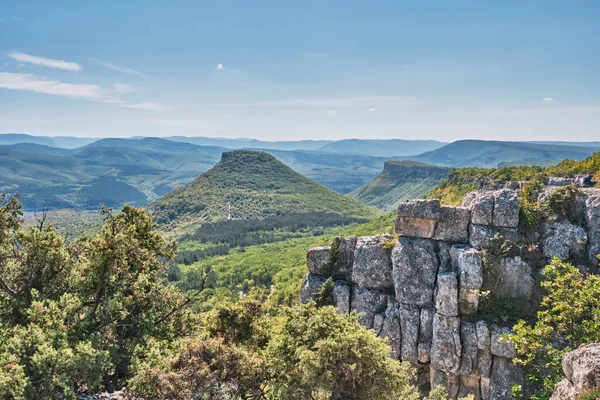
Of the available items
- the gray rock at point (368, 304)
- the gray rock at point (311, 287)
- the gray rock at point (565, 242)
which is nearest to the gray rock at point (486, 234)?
the gray rock at point (565, 242)

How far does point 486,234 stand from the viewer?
31391 mm

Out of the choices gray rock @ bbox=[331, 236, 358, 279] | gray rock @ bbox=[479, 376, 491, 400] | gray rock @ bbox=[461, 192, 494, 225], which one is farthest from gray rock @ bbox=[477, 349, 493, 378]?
gray rock @ bbox=[331, 236, 358, 279]

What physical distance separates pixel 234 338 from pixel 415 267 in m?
18.1

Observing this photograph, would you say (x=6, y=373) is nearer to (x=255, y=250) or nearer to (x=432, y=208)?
(x=432, y=208)

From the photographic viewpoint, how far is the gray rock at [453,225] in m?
32.6

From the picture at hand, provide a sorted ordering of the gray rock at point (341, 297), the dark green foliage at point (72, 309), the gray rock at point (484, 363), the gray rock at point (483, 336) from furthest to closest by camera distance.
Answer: the gray rock at point (341, 297) → the gray rock at point (484, 363) → the gray rock at point (483, 336) → the dark green foliage at point (72, 309)

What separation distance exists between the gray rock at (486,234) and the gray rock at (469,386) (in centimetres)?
1071

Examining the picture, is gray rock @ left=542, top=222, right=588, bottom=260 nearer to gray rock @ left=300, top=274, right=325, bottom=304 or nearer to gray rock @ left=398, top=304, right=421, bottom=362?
gray rock @ left=398, top=304, right=421, bottom=362

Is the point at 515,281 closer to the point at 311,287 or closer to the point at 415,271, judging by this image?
the point at 415,271

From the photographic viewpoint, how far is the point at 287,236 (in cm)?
16088

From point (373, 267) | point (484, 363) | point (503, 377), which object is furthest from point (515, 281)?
point (373, 267)

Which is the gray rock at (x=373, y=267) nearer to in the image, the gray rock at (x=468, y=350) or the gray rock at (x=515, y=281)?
the gray rock at (x=468, y=350)

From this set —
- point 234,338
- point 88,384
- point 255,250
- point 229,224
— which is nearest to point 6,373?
point 88,384

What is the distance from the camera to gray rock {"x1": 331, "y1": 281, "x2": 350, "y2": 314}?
33875mm
